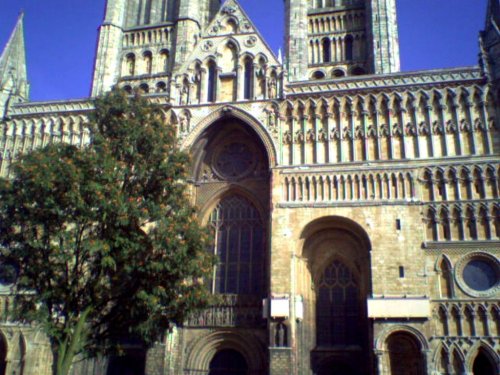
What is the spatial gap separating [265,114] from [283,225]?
5877mm

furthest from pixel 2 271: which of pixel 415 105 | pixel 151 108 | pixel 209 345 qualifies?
pixel 415 105

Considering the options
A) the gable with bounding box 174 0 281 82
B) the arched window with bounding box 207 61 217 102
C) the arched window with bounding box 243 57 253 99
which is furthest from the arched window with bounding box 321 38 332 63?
the arched window with bounding box 207 61 217 102

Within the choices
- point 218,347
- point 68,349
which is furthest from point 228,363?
point 68,349

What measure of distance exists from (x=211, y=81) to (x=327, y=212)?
9.76m

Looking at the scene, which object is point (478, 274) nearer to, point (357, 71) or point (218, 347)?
point (218, 347)

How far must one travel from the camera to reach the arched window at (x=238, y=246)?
2547cm

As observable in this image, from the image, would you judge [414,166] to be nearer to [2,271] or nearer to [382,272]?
[382,272]

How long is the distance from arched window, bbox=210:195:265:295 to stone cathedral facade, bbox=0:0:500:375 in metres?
0.07

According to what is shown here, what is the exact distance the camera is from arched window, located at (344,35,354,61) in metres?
37.5

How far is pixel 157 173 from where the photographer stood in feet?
61.2

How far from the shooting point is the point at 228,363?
24516 millimetres

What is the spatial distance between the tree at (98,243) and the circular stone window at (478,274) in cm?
1098

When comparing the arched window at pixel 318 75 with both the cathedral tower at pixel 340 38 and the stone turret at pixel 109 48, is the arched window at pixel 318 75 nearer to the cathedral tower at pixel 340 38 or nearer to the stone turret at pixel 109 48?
the cathedral tower at pixel 340 38

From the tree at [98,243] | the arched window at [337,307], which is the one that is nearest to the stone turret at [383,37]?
the arched window at [337,307]
